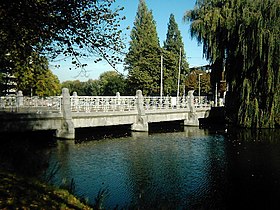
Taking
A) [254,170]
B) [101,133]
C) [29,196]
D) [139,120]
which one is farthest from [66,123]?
[29,196]

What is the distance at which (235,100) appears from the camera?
2636cm

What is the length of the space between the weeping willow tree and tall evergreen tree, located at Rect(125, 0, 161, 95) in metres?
15.5

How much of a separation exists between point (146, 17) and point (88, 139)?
30525 mm

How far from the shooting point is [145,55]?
1740 inches

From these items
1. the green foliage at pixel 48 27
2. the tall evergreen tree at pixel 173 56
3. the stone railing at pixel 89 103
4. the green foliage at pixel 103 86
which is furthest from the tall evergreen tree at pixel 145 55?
the green foliage at pixel 48 27

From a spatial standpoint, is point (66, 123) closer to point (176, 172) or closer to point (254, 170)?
point (176, 172)

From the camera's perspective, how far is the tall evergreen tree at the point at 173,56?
4600 centimetres

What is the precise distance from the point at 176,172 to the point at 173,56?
119 feet

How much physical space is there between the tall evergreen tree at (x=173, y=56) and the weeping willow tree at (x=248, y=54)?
57.5 feet

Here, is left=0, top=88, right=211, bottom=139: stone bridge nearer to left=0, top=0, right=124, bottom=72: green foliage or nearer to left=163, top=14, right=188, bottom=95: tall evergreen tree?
left=0, top=0, right=124, bottom=72: green foliage

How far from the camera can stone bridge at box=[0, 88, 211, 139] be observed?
710 inches

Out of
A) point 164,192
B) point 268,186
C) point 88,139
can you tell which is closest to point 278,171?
point 268,186

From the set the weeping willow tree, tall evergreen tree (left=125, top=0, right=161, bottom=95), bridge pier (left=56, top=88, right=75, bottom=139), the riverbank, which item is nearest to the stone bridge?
bridge pier (left=56, top=88, right=75, bottom=139)

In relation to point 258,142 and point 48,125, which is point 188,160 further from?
point 48,125
